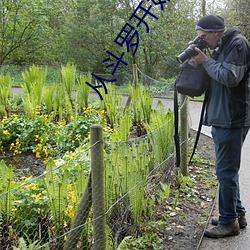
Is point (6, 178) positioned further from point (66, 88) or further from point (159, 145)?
point (66, 88)

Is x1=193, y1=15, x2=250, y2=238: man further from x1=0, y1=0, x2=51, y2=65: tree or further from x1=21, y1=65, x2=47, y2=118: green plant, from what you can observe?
x1=0, y1=0, x2=51, y2=65: tree

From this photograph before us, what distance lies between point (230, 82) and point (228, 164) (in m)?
0.70

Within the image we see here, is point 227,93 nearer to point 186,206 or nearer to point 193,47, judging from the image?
point 193,47

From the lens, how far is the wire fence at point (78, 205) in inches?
100

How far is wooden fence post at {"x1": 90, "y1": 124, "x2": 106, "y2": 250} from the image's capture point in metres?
A: 2.41

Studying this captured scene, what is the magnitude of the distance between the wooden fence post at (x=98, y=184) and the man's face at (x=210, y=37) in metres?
1.27

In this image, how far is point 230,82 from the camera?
2887 millimetres

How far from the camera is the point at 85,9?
15.5m

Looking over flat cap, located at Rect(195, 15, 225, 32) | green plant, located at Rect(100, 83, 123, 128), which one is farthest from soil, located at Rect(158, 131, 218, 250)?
flat cap, located at Rect(195, 15, 225, 32)

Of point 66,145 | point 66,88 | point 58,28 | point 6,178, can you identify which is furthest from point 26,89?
point 58,28

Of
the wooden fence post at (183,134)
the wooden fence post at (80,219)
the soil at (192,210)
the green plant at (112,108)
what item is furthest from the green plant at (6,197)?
the green plant at (112,108)

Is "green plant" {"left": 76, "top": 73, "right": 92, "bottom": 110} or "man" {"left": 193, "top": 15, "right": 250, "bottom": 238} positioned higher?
"man" {"left": 193, "top": 15, "right": 250, "bottom": 238}

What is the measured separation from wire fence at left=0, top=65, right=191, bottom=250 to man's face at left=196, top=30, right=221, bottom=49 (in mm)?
1107

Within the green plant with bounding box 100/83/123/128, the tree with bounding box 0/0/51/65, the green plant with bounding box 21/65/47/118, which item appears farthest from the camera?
the tree with bounding box 0/0/51/65
